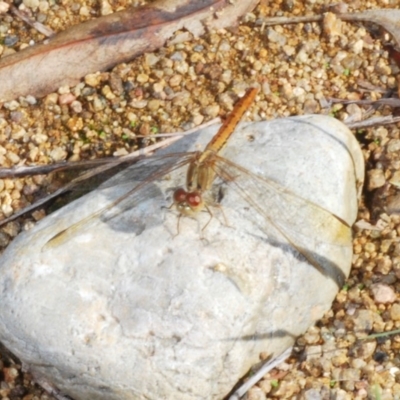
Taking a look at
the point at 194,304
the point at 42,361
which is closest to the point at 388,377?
the point at 194,304

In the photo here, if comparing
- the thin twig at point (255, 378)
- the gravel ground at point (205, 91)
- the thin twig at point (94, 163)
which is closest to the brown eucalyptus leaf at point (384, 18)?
the gravel ground at point (205, 91)

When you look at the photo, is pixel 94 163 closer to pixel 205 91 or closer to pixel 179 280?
pixel 205 91

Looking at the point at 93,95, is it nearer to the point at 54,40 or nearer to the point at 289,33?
the point at 54,40

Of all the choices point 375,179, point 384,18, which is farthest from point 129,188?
point 384,18

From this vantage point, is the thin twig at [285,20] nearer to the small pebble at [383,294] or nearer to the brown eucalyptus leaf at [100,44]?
the brown eucalyptus leaf at [100,44]

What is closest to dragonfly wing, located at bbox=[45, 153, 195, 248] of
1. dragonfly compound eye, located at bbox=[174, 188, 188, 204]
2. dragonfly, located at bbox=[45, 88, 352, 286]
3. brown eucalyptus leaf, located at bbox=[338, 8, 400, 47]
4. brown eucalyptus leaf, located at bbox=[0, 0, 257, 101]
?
dragonfly, located at bbox=[45, 88, 352, 286]

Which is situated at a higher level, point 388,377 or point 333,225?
point 333,225
